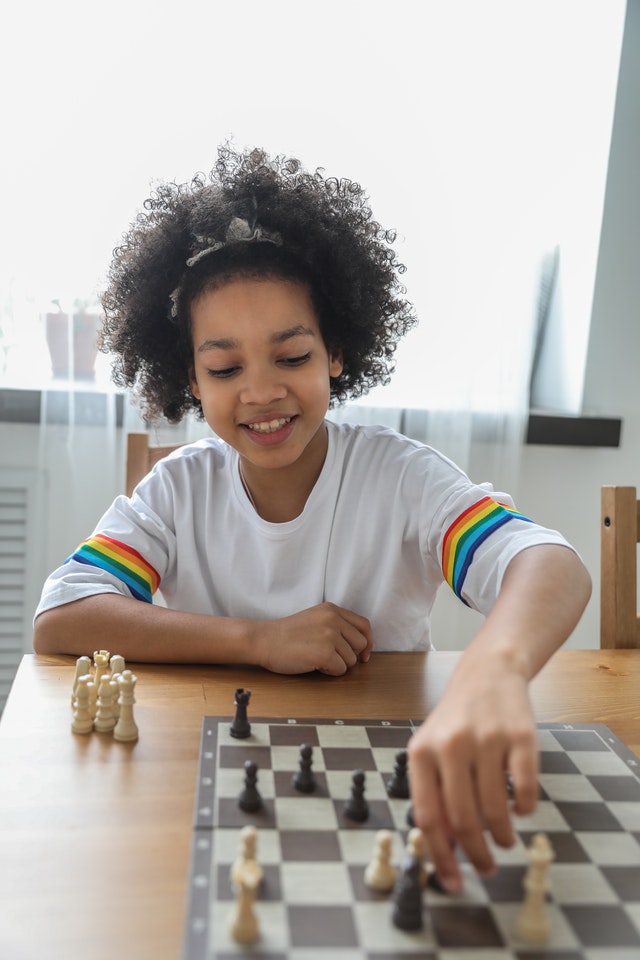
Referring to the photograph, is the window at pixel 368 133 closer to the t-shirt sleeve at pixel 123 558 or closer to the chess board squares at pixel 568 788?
the t-shirt sleeve at pixel 123 558

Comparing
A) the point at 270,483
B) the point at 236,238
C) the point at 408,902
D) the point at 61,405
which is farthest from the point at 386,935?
the point at 61,405

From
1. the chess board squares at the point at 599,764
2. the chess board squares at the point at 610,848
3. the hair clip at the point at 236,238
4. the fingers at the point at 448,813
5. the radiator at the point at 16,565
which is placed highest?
the hair clip at the point at 236,238

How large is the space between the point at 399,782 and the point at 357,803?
6cm

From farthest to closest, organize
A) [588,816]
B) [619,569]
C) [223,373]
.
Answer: [619,569] → [223,373] → [588,816]

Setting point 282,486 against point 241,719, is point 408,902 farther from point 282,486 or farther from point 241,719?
point 282,486

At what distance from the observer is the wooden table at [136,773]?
0.64m

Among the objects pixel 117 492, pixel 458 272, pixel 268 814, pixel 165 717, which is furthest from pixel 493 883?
pixel 458 272

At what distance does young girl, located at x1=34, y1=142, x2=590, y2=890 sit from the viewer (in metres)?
1.19

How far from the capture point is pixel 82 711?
97cm

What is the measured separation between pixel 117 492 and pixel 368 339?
1.02 meters

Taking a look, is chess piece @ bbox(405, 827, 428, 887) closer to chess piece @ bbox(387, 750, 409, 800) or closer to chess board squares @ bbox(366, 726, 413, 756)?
chess piece @ bbox(387, 750, 409, 800)

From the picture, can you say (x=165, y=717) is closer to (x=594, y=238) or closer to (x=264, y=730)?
(x=264, y=730)

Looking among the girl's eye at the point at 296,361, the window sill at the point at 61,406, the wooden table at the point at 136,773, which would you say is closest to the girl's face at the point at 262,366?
the girl's eye at the point at 296,361

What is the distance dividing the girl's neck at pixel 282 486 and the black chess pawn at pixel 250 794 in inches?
27.4
